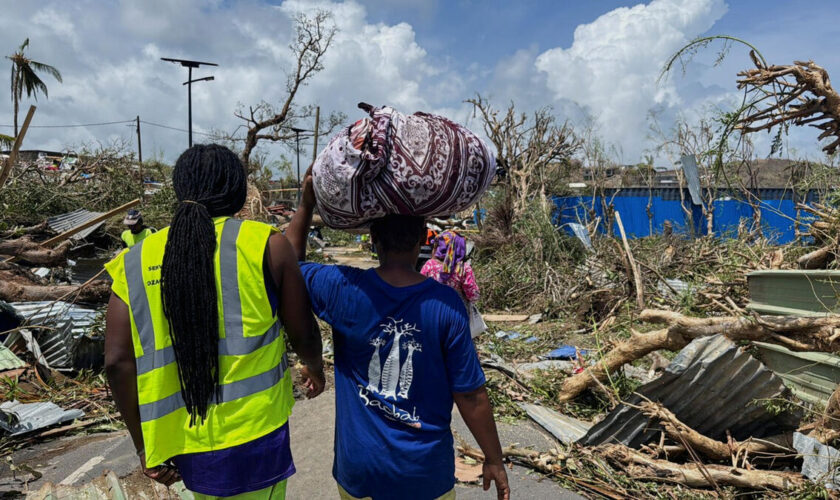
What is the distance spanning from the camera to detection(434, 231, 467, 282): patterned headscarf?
413cm

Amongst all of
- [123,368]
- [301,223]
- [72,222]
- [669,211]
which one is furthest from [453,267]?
[669,211]

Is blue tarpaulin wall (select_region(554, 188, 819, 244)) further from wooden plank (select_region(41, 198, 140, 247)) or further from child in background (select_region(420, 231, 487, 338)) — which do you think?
wooden plank (select_region(41, 198, 140, 247))

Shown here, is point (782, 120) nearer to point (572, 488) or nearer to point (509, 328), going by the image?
point (572, 488)

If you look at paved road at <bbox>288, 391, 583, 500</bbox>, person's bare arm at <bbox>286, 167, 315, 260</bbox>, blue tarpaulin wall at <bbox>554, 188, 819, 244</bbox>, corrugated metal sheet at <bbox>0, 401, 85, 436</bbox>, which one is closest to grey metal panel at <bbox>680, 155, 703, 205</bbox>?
blue tarpaulin wall at <bbox>554, 188, 819, 244</bbox>

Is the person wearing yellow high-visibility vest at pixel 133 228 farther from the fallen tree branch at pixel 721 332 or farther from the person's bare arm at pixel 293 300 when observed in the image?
the person's bare arm at pixel 293 300

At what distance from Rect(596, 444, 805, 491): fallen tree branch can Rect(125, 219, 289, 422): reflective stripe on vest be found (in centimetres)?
261

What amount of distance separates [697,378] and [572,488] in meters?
1.01

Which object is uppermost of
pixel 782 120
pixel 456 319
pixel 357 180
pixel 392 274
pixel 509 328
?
pixel 782 120

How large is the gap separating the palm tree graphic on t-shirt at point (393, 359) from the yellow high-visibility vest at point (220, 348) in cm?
36

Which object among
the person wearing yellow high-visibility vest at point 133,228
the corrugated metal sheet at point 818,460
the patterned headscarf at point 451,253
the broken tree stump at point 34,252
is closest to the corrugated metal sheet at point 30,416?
the broken tree stump at point 34,252

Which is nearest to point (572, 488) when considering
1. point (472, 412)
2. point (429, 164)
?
point (472, 412)

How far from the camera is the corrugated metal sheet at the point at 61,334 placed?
5.30 metres

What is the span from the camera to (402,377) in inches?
61.9

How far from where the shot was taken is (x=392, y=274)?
63.4 inches
